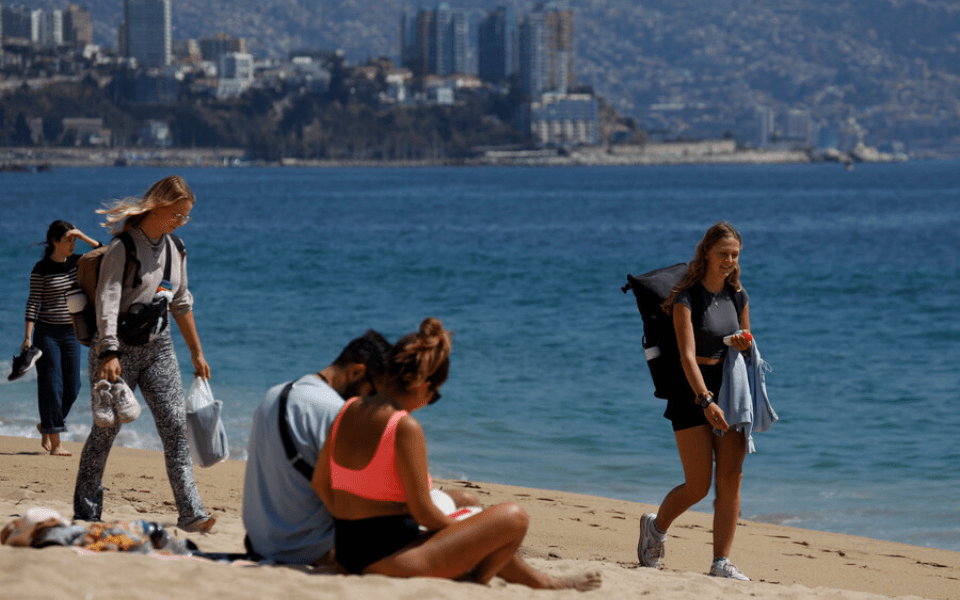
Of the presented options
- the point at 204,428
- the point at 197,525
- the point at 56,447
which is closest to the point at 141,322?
the point at 204,428

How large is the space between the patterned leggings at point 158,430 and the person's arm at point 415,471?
172 centimetres

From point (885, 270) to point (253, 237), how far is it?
2013 cm

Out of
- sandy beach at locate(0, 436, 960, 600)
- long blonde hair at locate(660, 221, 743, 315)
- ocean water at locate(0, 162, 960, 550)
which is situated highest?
long blonde hair at locate(660, 221, 743, 315)

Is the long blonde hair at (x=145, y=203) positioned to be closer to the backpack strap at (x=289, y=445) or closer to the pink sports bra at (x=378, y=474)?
the backpack strap at (x=289, y=445)

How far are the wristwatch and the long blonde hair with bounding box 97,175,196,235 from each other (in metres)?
2.21

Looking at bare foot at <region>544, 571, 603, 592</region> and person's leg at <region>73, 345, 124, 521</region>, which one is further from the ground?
person's leg at <region>73, 345, 124, 521</region>

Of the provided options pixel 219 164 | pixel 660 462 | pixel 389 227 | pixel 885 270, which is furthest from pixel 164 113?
pixel 660 462

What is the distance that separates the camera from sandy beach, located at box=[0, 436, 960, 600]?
344cm

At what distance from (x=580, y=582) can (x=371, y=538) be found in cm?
86

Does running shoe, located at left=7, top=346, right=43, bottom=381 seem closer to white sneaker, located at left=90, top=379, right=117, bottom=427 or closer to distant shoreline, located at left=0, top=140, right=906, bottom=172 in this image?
white sneaker, located at left=90, top=379, right=117, bottom=427

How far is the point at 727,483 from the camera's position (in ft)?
15.6

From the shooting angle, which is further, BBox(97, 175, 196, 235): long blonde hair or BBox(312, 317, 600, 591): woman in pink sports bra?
BBox(97, 175, 196, 235): long blonde hair

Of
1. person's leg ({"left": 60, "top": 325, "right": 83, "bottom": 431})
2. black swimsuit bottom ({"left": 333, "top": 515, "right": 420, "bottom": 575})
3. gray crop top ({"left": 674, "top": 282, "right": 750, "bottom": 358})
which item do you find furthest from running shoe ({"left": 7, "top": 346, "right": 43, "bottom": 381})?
gray crop top ({"left": 674, "top": 282, "right": 750, "bottom": 358})

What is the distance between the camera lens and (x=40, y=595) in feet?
10.5
